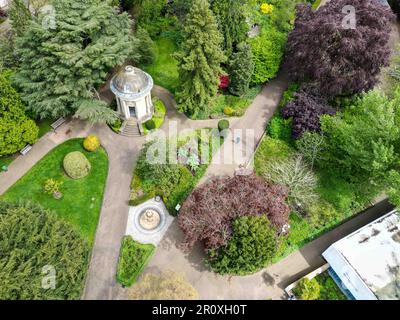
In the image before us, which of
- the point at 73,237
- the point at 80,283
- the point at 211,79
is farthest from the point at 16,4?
the point at 80,283

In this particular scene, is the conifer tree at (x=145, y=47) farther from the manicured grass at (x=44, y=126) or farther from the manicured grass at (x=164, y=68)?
the manicured grass at (x=44, y=126)

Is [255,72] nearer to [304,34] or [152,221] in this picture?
[304,34]

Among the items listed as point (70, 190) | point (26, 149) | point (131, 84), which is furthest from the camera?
point (26, 149)

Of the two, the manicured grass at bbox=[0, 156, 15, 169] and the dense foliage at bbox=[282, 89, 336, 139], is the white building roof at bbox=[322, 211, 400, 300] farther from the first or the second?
the manicured grass at bbox=[0, 156, 15, 169]

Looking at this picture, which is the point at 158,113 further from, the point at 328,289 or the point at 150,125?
the point at 328,289

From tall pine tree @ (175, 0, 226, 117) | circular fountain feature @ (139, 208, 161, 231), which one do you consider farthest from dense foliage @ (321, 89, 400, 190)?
circular fountain feature @ (139, 208, 161, 231)

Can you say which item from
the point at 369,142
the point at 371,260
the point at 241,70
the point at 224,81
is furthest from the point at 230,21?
the point at 371,260
